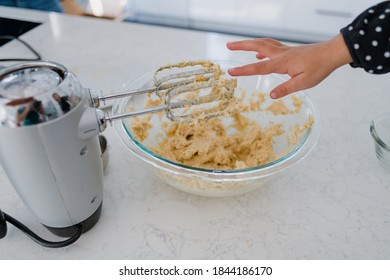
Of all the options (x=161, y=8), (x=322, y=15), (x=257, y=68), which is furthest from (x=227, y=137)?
(x=161, y=8)

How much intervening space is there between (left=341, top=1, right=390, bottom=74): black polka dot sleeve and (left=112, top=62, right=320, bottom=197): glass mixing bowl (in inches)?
5.5

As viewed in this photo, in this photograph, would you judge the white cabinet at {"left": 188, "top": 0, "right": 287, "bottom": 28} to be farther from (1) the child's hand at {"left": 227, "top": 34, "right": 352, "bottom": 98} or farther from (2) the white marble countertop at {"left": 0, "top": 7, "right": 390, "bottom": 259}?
(1) the child's hand at {"left": 227, "top": 34, "right": 352, "bottom": 98}

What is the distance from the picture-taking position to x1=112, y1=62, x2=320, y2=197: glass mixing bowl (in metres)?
0.56

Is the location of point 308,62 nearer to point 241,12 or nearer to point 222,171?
point 222,171

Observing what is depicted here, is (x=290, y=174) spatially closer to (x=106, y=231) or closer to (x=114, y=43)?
(x=106, y=231)

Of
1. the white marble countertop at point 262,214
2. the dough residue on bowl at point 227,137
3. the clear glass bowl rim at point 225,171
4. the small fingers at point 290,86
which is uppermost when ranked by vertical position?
the small fingers at point 290,86

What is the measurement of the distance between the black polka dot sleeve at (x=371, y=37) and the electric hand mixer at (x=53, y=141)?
11.3 inches

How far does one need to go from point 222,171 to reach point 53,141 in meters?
A: 0.26

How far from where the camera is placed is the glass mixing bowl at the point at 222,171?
56 centimetres

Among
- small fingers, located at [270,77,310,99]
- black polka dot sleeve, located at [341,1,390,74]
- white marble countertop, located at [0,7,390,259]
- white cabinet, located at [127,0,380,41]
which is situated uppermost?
black polka dot sleeve, located at [341,1,390,74]

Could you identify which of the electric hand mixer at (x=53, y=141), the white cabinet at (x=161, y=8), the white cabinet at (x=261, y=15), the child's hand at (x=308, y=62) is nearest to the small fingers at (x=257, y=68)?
the child's hand at (x=308, y=62)

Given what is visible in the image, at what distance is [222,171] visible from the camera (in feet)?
1.81

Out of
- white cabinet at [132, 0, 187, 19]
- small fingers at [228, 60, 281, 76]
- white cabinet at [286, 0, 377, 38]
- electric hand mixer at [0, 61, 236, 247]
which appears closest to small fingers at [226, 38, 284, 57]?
small fingers at [228, 60, 281, 76]

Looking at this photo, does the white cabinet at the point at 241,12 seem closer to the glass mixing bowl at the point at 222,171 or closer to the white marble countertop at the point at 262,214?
the white marble countertop at the point at 262,214
